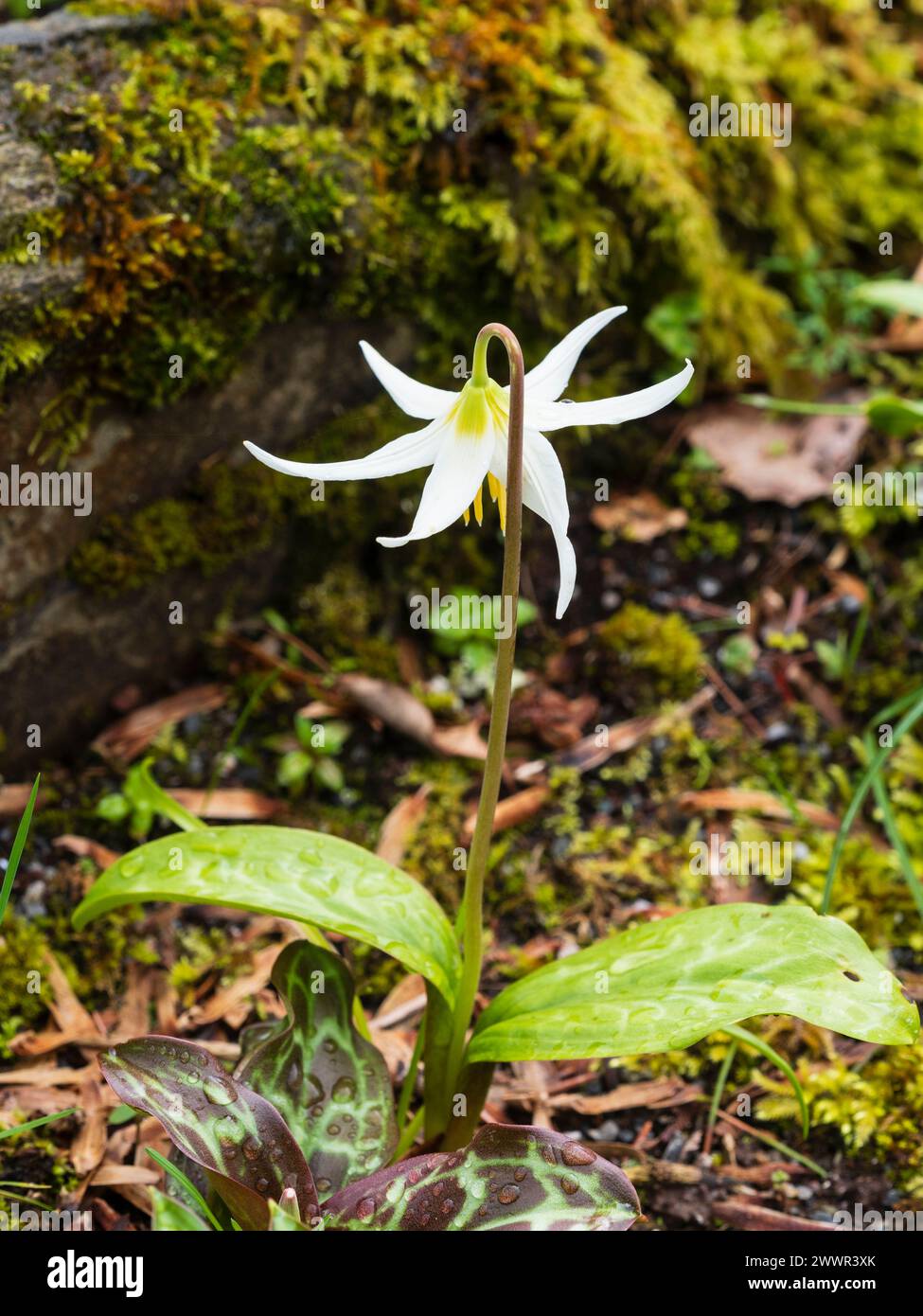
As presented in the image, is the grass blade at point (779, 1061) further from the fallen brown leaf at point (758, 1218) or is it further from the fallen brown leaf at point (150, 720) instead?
the fallen brown leaf at point (150, 720)

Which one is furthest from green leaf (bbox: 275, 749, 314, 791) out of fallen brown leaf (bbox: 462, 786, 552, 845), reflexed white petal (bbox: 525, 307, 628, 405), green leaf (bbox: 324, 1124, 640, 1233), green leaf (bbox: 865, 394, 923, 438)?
green leaf (bbox: 865, 394, 923, 438)

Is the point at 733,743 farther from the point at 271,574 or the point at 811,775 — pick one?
the point at 271,574

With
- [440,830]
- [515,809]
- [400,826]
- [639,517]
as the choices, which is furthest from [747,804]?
[639,517]

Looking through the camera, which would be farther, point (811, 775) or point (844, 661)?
point (844, 661)

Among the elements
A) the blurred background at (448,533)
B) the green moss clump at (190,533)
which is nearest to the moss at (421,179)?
the blurred background at (448,533)
